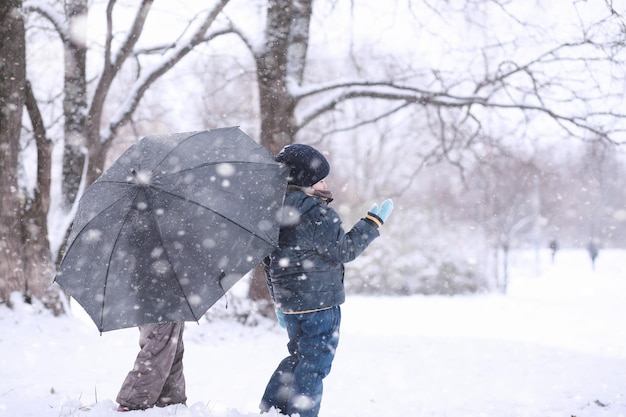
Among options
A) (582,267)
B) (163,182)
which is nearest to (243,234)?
(163,182)

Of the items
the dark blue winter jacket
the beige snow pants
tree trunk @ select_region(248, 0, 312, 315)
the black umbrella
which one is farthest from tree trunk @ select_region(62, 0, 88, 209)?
the dark blue winter jacket

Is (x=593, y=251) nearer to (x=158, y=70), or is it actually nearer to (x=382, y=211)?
(x=158, y=70)

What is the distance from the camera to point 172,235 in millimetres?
2898

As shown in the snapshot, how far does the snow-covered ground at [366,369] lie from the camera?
15.2 feet

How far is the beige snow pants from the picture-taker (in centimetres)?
332

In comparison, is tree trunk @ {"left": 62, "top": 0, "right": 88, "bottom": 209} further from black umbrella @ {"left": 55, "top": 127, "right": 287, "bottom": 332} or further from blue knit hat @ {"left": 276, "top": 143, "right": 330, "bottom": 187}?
blue knit hat @ {"left": 276, "top": 143, "right": 330, "bottom": 187}

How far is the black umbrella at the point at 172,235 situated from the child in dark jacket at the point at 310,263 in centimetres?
22

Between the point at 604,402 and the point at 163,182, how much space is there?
441 centimetres

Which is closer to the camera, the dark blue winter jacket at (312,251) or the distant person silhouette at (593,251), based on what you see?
the dark blue winter jacket at (312,251)

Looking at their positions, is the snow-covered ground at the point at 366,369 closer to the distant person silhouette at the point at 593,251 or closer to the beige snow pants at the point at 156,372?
the beige snow pants at the point at 156,372

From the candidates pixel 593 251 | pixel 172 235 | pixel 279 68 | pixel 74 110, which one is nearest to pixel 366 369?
pixel 172 235

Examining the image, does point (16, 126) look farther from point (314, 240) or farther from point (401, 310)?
point (401, 310)

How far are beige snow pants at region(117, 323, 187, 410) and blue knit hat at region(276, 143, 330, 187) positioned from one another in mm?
1266

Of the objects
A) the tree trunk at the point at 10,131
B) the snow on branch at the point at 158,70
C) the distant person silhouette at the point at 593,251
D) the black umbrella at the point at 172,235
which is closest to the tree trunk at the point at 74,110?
the snow on branch at the point at 158,70
